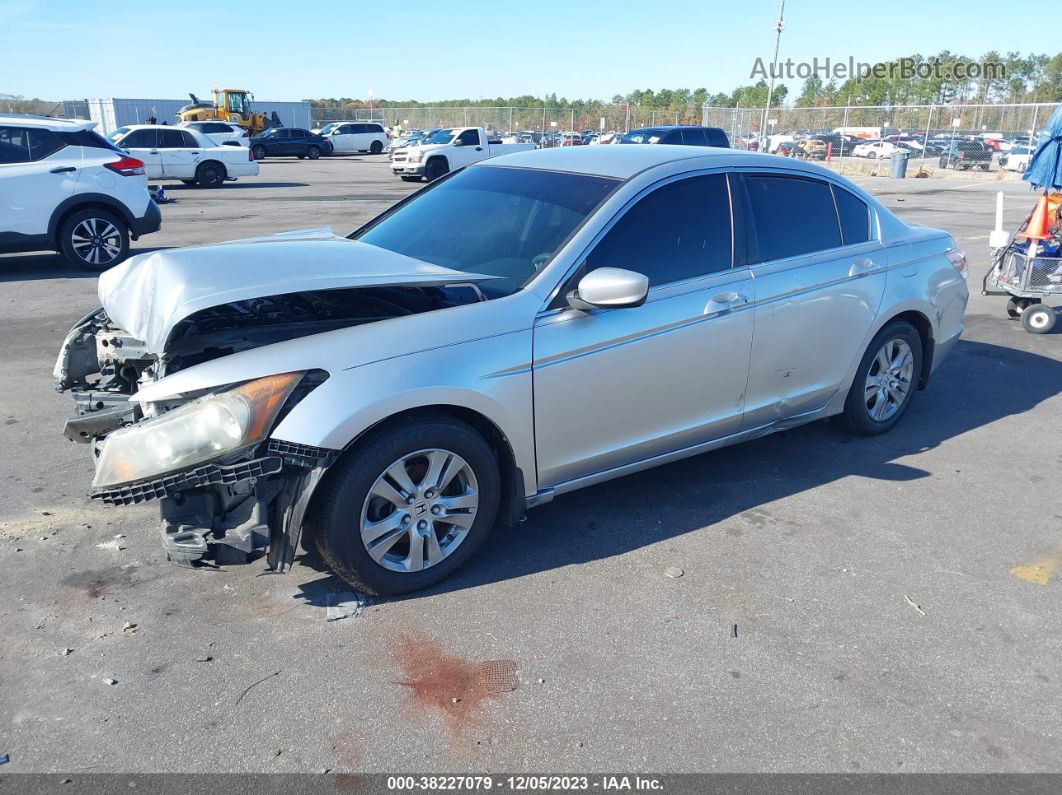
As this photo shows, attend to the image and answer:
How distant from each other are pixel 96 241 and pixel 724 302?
9.19m

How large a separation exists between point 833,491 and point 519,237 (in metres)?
2.22

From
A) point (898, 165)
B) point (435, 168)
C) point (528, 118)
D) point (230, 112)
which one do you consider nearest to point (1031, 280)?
point (435, 168)

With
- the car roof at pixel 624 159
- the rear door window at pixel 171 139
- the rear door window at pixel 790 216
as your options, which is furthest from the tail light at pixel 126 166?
the rear door window at pixel 171 139

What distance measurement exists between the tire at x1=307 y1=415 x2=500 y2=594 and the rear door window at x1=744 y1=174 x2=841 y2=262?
1.99m

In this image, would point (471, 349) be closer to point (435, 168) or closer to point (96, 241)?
point (96, 241)

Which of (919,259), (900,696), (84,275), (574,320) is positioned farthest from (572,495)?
(84,275)

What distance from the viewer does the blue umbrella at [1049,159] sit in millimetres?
9773

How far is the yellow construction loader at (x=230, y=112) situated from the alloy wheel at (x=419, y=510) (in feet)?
145

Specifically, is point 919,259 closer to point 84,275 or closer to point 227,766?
point 227,766

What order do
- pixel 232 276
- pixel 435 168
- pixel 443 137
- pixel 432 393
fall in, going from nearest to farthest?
1. pixel 432 393
2. pixel 232 276
3. pixel 435 168
4. pixel 443 137

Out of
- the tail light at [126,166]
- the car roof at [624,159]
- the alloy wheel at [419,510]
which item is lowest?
the alloy wheel at [419,510]

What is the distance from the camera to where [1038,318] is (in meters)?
8.52

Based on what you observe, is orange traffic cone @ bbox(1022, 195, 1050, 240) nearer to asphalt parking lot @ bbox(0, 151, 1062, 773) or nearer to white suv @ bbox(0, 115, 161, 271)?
asphalt parking lot @ bbox(0, 151, 1062, 773)

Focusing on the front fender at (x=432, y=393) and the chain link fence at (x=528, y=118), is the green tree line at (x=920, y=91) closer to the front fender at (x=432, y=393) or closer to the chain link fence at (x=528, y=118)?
the chain link fence at (x=528, y=118)
